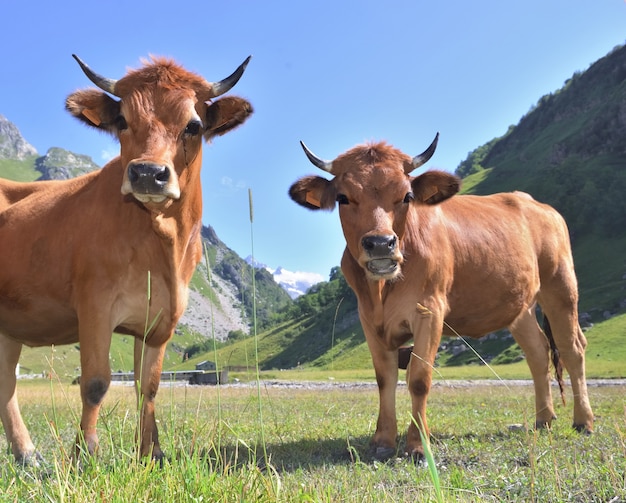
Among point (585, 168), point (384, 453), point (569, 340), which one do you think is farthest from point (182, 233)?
point (585, 168)

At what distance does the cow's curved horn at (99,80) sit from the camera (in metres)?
5.85

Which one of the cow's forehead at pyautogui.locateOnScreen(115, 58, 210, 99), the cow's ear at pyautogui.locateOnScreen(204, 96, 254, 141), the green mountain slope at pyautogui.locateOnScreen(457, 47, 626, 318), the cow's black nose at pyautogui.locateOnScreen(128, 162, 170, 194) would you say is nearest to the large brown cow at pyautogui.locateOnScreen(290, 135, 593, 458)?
the cow's ear at pyautogui.locateOnScreen(204, 96, 254, 141)

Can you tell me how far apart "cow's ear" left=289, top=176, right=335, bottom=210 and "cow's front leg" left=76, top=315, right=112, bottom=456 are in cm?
340

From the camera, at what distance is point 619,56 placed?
16175 centimetres

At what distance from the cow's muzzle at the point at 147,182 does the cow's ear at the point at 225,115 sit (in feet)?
5.06

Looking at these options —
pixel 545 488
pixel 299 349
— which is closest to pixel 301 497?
pixel 545 488

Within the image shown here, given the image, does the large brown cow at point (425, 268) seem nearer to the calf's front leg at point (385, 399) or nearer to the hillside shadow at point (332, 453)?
the calf's front leg at point (385, 399)

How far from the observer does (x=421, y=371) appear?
256 inches

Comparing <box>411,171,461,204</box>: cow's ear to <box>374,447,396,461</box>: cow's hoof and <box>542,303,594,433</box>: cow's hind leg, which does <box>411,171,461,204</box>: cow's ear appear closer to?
<box>374,447,396,461</box>: cow's hoof

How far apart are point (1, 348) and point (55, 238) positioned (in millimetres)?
1981

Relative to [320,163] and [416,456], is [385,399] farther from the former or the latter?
[320,163]

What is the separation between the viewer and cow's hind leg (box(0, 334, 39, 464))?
6.50 metres

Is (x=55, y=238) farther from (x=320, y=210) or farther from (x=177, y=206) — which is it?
(x=320, y=210)

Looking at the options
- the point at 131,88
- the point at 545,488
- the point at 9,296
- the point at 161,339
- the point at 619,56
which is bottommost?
the point at 545,488
